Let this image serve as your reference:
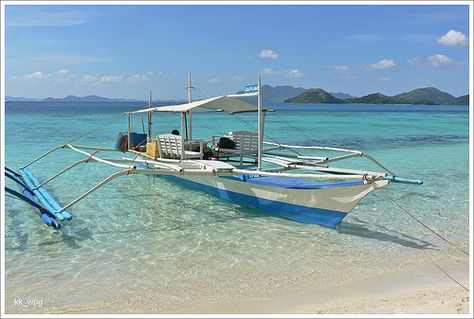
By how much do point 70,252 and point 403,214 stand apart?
6234mm

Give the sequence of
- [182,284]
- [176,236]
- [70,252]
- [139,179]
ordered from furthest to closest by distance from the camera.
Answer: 1. [139,179]
2. [176,236]
3. [70,252]
4. [182,284]

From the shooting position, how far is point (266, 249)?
7.09 m

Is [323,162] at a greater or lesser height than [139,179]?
greater

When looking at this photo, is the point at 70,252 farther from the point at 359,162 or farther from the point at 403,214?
the point at 359,162

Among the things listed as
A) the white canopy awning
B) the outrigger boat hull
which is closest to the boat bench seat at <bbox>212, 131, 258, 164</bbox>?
the white canopy awning

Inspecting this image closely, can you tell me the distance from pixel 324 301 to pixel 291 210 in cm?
317

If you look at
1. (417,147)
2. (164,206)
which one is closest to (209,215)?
(164,206)

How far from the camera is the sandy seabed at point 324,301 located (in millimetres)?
5023

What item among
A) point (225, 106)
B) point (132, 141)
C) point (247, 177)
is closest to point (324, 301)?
point (247, 177)

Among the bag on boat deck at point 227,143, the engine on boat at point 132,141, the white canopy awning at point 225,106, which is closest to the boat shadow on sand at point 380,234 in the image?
the white canopy awning at point 225,106

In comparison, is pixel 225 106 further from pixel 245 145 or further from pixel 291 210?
pixel 291 210

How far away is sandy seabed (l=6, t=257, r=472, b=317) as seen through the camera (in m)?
5.02

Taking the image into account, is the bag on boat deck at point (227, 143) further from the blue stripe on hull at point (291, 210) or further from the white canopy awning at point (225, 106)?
the blue stripe on hull at point (291, 210)

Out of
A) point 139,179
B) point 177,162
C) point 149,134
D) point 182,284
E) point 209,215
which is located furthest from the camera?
point 139,179
